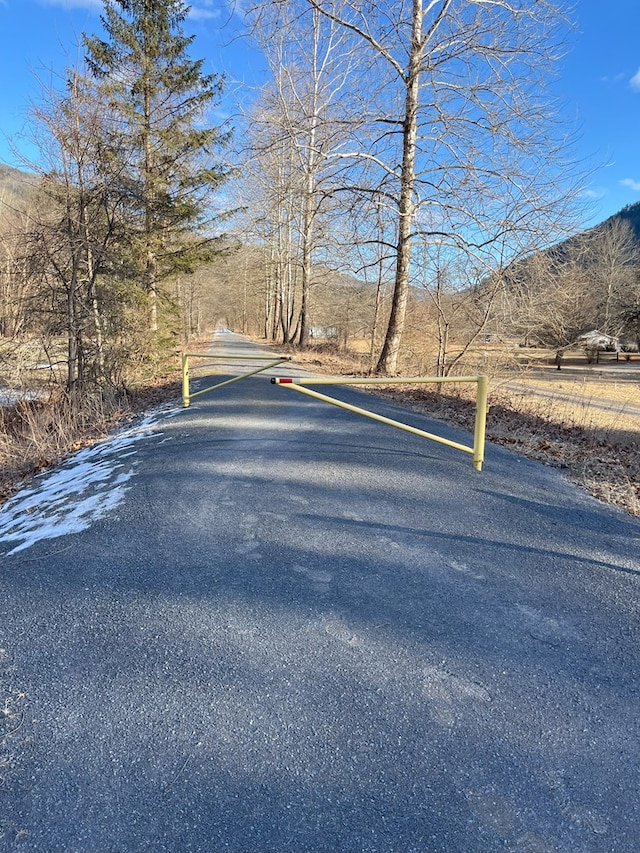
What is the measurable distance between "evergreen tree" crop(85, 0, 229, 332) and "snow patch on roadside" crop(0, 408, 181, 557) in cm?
730

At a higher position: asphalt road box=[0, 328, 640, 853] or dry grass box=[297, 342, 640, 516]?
dry grass box=[297, 342, 640, 516]

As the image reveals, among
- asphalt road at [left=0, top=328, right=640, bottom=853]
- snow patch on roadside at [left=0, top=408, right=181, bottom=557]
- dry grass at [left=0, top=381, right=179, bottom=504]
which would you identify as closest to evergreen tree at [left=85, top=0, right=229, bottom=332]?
dry grass at [left=0, top=381, right=179, bottom=504]

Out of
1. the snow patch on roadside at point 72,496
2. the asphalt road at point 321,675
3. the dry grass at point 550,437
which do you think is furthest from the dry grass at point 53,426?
the dry grass at point 550,437

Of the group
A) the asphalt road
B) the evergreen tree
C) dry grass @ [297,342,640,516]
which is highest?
the evergreen tree

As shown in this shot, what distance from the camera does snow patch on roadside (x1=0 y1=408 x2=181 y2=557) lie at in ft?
13.5

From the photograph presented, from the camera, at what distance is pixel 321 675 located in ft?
7.38

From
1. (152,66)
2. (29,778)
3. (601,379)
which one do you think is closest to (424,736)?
(29,778)

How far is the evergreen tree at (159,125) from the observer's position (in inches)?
504

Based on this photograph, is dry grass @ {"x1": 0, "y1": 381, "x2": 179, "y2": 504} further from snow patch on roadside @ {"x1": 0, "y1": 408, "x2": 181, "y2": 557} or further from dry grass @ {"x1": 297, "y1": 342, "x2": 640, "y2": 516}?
dry grass @ {"x1": 297, "y1": 342, "x2": 640, "y2": 516}

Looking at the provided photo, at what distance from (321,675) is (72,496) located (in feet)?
11.7

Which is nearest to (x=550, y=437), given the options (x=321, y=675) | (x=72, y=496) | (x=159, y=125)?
(x=321, y=675)

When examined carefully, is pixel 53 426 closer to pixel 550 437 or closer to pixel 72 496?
pixel 72 496

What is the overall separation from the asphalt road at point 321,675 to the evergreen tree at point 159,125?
10499mm

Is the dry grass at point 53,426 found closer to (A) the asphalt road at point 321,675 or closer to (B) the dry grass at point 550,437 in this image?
(A) the asphalt road at point 321,675
